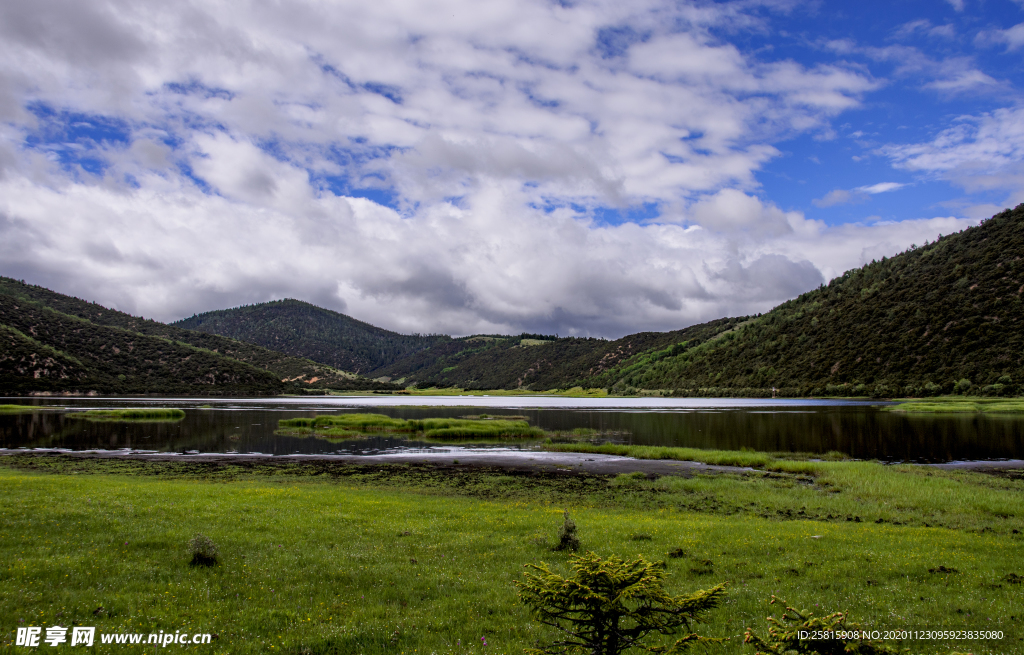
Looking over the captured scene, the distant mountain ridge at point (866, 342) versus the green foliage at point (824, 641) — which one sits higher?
the distant mountain ridge at point (866, 342)

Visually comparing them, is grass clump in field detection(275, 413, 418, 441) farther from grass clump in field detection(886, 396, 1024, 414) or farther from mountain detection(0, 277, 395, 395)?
mountain detection(0, 277, 395, 395)

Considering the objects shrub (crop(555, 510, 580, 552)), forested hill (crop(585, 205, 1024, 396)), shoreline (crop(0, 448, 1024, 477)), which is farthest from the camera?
forested hill (crop(585, 205, 1024, 396))

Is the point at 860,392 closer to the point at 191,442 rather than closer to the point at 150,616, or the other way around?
the point at 191,442

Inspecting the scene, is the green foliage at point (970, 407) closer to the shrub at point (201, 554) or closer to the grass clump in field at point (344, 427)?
the grass clump in field at point (344, 427)

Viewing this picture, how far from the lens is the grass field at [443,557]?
10.3m

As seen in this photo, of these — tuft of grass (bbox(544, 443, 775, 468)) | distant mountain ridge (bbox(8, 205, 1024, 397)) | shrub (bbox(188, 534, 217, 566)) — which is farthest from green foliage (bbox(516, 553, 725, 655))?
distant mountain ridge (bbox(8, 205, 1024, 397))

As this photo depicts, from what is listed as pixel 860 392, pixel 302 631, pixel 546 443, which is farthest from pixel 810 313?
pixel 302 631

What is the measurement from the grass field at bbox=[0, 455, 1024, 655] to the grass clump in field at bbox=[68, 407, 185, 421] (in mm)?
63970

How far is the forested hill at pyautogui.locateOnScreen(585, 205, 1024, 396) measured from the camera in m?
113

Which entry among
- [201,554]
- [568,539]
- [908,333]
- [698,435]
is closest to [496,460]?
[568,539]

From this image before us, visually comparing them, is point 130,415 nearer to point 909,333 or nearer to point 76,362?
point 76,362

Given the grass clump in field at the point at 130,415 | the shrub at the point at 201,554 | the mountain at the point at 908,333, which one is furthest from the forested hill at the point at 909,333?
the grass clump in field at the point at 130,415

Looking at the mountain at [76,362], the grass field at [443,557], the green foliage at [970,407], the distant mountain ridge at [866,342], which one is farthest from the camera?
the mountain at [76,362]

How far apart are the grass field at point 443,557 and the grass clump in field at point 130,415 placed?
6397cm
